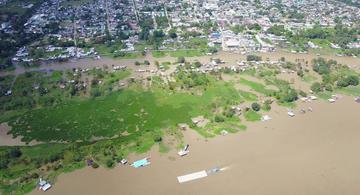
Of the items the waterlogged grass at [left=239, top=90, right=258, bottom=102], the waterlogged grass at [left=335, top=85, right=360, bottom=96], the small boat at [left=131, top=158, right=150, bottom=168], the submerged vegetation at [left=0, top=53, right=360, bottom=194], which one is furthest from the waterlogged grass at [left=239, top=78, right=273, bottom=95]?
the small boat at [left=131, top=158, right=150, bottom=168]

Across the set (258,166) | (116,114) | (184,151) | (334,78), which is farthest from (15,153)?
(334,78)

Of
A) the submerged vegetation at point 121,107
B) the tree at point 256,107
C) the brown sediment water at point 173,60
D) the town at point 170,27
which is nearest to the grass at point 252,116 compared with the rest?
the submerged vegetation at point 121,107

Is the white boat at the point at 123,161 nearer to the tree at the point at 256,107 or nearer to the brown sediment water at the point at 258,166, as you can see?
the brown sediment water at the point at 258,166

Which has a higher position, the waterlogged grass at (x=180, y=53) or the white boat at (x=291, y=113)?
the white boat at (x=291, y=113)

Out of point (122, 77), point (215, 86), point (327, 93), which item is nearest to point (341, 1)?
point (327, 93)

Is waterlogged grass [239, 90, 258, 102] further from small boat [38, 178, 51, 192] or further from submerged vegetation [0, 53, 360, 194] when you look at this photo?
small boat [38, 178, 51, 192]

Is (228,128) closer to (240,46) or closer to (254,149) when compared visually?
(254,149)

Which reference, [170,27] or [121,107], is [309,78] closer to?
[121,107]
